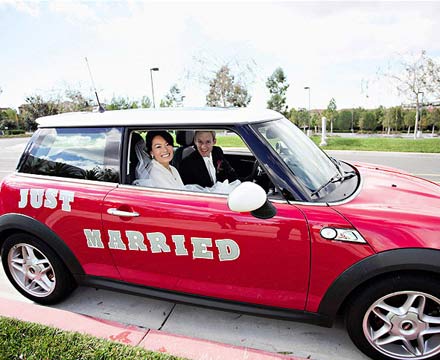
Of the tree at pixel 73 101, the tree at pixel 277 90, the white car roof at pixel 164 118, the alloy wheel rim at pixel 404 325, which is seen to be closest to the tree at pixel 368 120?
the tree at pixel 277 90

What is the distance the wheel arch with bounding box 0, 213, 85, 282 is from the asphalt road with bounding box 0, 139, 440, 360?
38 cm

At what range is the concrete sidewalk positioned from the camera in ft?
6.58

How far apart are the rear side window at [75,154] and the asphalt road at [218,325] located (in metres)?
1.09

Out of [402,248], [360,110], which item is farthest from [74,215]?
[360,110]

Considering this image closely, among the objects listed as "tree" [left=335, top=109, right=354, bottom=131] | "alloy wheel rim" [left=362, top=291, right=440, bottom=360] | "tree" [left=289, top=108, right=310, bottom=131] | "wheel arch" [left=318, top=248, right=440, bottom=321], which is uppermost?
"wheel arch" [left=318, top=248, right=440, bottom=321]

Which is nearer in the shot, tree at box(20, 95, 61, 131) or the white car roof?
the white car roof

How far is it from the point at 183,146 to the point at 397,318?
212 cm

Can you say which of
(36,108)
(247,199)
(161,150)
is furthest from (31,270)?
(36,108)

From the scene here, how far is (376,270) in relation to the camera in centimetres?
174

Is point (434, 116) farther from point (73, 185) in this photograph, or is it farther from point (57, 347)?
point (57, 347)

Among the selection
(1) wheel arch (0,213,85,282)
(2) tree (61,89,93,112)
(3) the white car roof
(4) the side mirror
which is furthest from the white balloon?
(2) tree (61,89,93,112)

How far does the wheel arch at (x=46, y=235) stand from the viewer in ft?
7.95

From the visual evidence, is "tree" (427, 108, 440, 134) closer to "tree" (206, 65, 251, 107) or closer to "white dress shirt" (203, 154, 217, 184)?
"tree" (206, 65, 251, 107)

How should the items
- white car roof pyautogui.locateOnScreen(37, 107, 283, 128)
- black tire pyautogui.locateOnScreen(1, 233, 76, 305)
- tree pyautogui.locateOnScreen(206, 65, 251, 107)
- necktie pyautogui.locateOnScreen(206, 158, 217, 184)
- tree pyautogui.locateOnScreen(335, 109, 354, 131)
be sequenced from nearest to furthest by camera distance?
white car roof pyautogui.locateOnScreen(37, 107, 283, 128)
black tire pyautogui.locateOnScreen(1, 233, 76, 305)
necktie pyautogui.locateOnScreen(206, 158, 217, 184)
tree pyautogui.locateOnScreen(206, 65, 251, 107)
tree pyautogui.locateOnScreen(335, 109, 354, 131)
